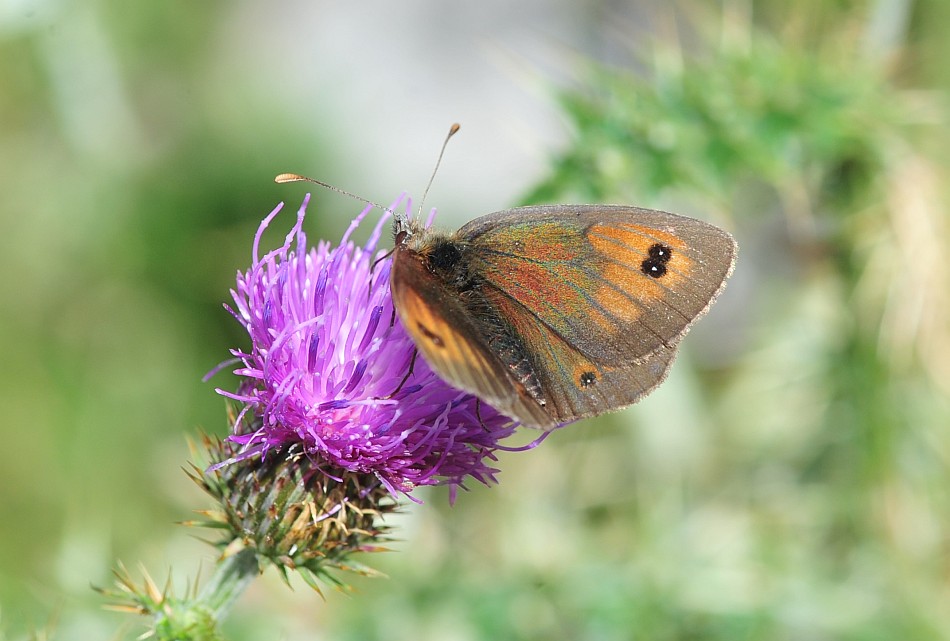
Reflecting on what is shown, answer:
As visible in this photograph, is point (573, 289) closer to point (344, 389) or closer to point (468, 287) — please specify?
point (468, 287)

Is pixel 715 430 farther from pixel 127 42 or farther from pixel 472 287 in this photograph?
pixel 127 42

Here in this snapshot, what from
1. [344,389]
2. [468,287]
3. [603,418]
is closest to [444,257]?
[468,287]

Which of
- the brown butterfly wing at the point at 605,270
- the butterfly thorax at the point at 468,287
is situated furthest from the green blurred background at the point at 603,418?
the butterfly thorax at the point at 468,287

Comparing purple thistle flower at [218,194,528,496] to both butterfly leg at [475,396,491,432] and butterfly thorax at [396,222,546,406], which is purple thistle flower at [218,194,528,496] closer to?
butterfly leg at [475,396,491,432]

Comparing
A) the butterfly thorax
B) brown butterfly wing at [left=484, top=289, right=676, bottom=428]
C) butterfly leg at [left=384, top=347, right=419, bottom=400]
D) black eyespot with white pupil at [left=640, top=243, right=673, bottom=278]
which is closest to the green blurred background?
the butterfly thorax

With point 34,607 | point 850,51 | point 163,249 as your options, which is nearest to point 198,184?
point 163,249

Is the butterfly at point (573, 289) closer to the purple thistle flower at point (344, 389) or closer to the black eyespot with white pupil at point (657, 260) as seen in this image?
the black eyespot with white pupil at point (657, 260)
